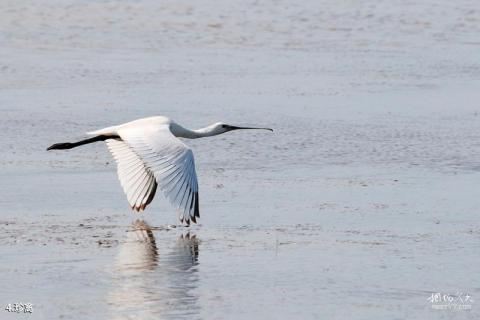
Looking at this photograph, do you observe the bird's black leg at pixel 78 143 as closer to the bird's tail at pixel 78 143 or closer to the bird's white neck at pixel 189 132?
the bird's tail at pixel 78 143

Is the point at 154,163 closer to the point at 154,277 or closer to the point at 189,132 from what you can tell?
the point at 189,132

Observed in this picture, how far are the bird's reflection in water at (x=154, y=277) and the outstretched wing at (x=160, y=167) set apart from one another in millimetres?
257

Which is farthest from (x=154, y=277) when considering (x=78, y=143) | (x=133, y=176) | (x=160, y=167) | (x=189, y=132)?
(x=189, y=132)

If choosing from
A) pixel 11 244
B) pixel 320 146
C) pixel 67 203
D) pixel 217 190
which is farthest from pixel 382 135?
pixel 11 244

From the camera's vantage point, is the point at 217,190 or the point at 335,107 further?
the point at 335,107

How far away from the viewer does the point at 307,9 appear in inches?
867

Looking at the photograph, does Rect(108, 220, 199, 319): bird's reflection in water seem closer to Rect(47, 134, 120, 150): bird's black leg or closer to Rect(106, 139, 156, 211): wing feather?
Rect(106, 139, 156, 211): wing feather

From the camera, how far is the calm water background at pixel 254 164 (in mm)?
7773

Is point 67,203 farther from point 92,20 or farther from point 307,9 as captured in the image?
point 307,9

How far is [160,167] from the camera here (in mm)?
9555

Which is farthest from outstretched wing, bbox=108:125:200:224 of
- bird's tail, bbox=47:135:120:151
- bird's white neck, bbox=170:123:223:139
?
bird's white neck, bbox=170:123:223:139

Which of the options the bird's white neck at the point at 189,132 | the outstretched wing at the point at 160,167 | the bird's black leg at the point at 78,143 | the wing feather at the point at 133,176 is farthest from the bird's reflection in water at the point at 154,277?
the bird's white neck at the point at 189,132

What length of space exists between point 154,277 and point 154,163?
1.78 m

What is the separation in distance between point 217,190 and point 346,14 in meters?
11.3
